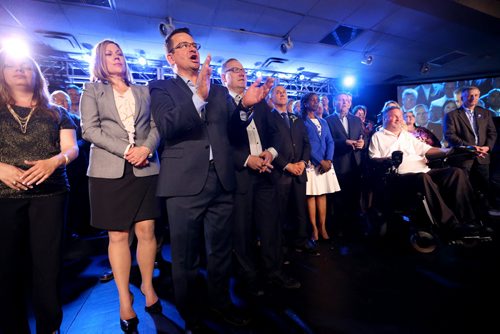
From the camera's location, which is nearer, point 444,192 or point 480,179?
point 444,192

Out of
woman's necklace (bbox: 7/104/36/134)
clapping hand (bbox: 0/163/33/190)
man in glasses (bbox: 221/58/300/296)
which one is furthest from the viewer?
man in glasses (bbox: 221/58/300/296)

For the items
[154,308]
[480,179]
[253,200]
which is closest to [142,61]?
[253,200]

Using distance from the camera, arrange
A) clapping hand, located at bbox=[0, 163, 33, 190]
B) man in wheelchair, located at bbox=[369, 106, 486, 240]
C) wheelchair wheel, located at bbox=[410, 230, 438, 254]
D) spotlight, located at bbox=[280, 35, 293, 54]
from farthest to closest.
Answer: spotlight, located at bbox=[280, 35, 293, 54] → wheelchair wheel, located at bbox=[410, 230, 438, 254] → man in wheelchair, located at bbox=[369, 106, 486, 240] → clapping hand, located at bbox=[0, 163, 33, 190]

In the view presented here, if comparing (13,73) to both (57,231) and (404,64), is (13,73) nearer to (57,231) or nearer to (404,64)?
(57,231)

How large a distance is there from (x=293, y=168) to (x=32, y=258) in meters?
2.20

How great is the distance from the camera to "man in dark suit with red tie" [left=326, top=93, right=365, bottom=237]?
3527 millimetres

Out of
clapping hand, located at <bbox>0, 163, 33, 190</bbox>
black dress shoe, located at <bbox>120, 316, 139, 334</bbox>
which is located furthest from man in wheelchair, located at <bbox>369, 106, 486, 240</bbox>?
clapping hand, located at <bbox>0, 163, 33, 190</bbox>

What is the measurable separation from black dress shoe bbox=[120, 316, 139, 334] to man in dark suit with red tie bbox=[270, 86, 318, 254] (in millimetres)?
1589

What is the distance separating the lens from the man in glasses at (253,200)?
6.18 feet

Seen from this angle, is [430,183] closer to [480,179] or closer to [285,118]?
[480,179]

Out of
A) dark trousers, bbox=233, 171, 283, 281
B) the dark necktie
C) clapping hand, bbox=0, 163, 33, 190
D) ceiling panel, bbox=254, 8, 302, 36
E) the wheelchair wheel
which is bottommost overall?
the wheelchair wheel

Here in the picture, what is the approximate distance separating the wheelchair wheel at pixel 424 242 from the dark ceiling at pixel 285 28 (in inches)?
168

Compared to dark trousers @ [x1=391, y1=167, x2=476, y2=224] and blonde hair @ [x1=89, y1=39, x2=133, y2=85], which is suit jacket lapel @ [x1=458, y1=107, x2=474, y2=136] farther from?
blonde hair @ [x1=89, y1=39, x2=133, y2=85]

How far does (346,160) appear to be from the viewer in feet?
11.7
